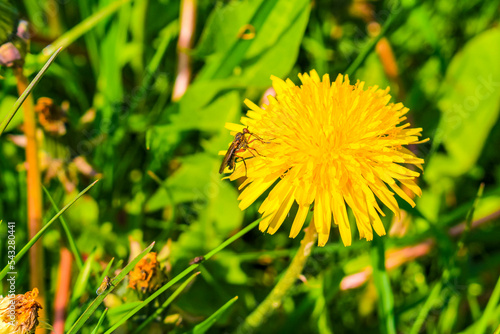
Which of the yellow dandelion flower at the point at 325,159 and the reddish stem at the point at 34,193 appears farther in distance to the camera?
the reddish stem at the point at 34,193

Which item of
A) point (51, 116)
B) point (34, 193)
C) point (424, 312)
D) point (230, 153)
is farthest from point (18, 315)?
point (424, 312)

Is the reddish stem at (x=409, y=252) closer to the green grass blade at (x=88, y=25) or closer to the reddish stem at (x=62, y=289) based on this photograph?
the reddish stem at (x=62, y=289)

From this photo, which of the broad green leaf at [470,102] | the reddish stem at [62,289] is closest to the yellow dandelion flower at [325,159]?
the reddish stem at [62,289]

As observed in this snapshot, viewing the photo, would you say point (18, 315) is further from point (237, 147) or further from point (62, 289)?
point (237, 147)

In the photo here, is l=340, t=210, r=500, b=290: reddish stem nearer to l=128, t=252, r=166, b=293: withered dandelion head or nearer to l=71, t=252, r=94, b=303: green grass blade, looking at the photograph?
l=128, t=252, r=166, b=293: withered dandelion head

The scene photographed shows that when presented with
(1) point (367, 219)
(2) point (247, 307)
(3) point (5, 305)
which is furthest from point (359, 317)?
(3) point (5, 305)

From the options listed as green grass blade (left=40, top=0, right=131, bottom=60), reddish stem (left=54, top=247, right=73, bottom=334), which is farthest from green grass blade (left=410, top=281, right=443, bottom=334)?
green grass blade (left=40, top=0, right=131, bottom=60)
